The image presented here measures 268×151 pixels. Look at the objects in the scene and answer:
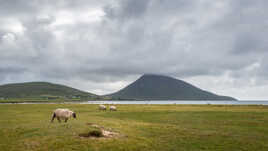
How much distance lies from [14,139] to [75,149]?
24.8 feet

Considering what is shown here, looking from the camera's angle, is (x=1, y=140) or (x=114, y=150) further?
(x=1, y=140)

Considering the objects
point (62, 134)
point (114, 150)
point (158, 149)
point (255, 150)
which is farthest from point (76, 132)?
point (255, 150)

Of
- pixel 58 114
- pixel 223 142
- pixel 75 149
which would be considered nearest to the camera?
pixel 75 149

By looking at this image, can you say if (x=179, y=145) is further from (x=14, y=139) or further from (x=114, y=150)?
(x=14, y=139)

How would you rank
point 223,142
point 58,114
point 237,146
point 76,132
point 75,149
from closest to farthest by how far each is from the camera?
point 75,149 → point 237,146 → point 223,142 → point 76,132 → point 58,114

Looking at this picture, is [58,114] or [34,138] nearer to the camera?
[34,138]

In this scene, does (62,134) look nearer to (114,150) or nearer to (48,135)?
(48,135)

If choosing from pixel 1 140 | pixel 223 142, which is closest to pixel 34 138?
pixel 1 140

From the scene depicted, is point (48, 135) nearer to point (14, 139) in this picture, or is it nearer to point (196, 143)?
point (14, 139)

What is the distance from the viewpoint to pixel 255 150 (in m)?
16.5

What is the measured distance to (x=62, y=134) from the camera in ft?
64.8

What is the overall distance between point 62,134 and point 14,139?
4.33 m

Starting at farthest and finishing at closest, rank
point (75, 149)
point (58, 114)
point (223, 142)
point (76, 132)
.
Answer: point (58, 114) < point (76, 132) < point (223, 142) < point (75, 149)

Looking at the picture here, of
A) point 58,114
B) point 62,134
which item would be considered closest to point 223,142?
point 62,134
